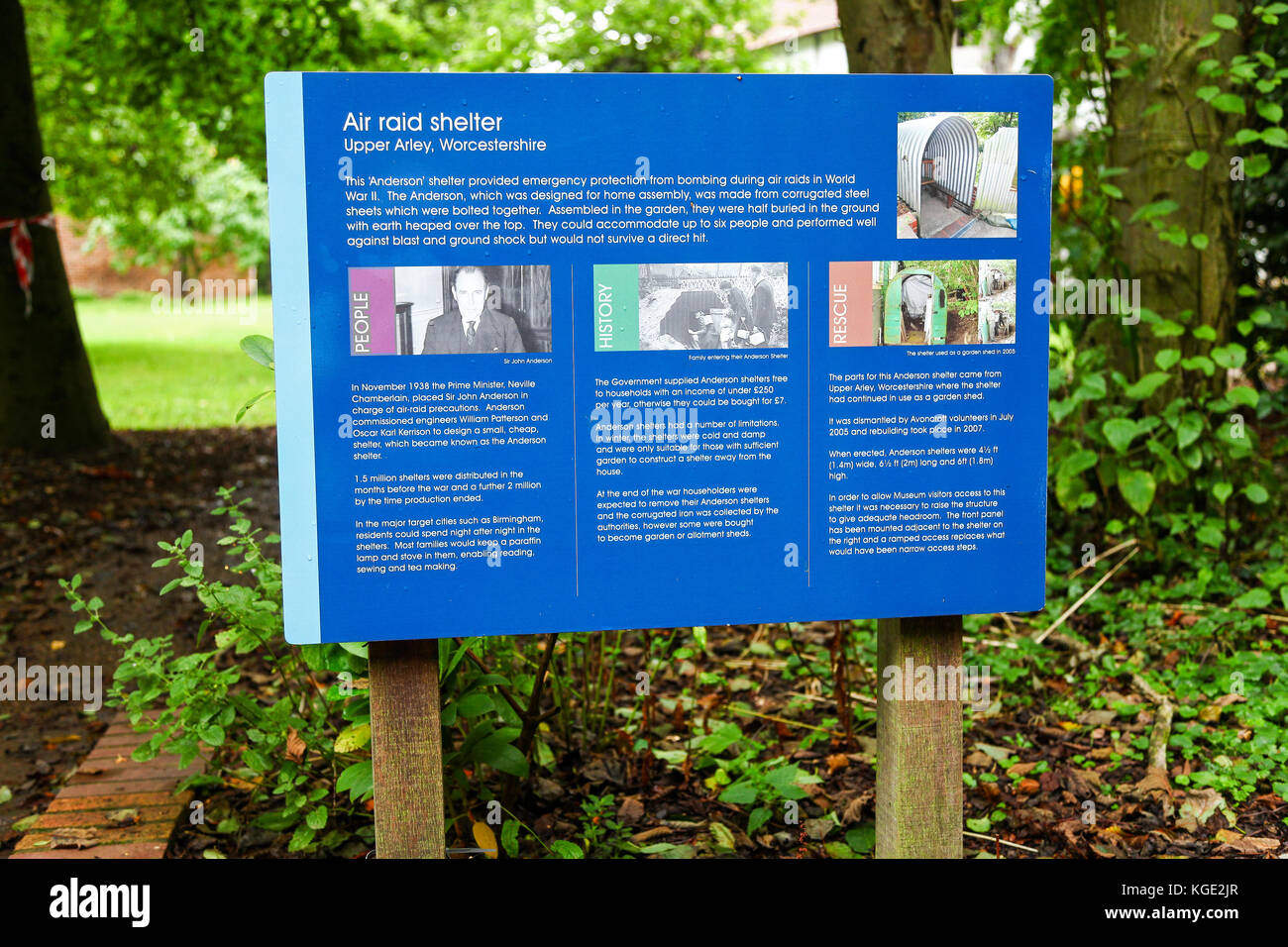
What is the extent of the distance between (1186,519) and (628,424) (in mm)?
3549

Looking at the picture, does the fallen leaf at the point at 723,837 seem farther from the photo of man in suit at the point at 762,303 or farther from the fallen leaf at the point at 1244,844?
the photo of man in suit at the point at 762,303

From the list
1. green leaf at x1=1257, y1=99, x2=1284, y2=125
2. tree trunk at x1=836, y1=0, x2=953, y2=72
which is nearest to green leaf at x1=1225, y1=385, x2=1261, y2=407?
green leaf at x1=1257, y1=99, x2=1284, y2=125

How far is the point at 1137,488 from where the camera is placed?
16.2 feet

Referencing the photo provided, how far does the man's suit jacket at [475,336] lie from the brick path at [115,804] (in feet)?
5.93

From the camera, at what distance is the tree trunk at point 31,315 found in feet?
27.5

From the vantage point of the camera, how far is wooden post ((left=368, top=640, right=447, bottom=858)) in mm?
2707

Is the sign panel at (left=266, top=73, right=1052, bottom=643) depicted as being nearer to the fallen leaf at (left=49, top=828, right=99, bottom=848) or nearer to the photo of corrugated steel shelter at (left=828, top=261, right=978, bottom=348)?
the photo of corrugated steel shelter at (left=828, top=261, right=978, bottom=348)

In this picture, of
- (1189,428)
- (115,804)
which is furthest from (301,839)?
(1189,428)

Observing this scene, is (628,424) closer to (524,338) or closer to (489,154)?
(524,338)

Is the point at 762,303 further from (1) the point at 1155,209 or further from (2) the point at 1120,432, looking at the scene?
(1) the point at 1155,209

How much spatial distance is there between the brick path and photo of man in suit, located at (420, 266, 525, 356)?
1811 mm

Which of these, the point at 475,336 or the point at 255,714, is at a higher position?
the point at 475,336

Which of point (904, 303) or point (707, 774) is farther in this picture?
point (707, 774)

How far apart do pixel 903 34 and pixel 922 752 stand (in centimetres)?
342
